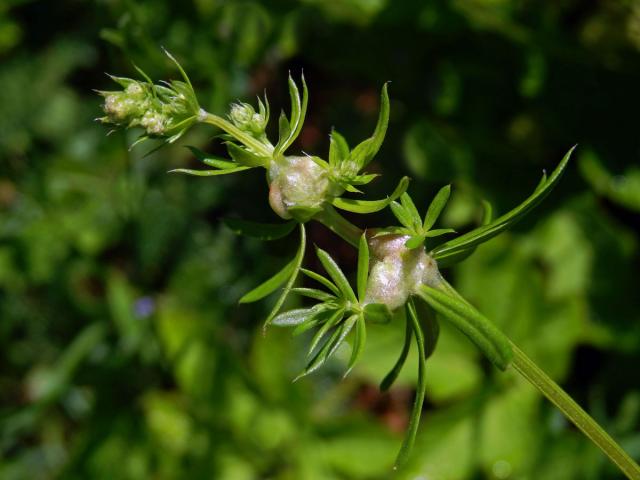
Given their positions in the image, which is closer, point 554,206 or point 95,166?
point 554,206

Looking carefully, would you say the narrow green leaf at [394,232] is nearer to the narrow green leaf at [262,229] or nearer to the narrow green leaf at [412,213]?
the narrow green leaf at [412,213]

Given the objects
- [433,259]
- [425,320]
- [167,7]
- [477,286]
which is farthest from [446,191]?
[167,7]

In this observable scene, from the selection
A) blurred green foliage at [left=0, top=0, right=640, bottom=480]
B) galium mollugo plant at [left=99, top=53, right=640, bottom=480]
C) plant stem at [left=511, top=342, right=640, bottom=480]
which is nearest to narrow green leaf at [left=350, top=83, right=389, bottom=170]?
galium mollugo plant at [left=99, top=53, right=640, bottom=480]

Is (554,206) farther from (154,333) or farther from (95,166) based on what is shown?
(95,166)

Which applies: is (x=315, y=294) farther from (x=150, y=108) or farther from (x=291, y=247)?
(x=291, y=247)

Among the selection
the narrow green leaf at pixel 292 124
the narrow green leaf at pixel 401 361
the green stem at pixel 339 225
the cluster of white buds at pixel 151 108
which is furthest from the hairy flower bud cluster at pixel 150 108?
the narrow green leaf at pixel 401 361
